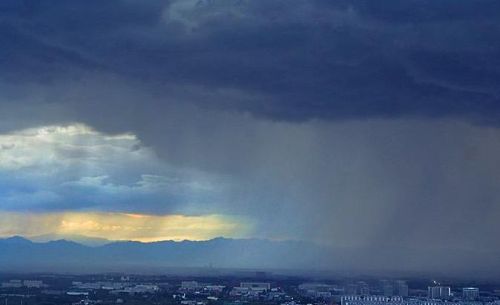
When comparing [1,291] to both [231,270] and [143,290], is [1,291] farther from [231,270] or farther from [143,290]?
[231,270]

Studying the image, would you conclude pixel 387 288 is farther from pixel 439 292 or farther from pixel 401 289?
pixel 439 292

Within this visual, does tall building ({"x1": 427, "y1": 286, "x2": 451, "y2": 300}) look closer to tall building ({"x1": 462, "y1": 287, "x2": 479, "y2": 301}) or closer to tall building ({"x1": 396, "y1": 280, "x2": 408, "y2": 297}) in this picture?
tall building ({"x1": 462, "y1": 287, "x2": 479, "y2": 301})

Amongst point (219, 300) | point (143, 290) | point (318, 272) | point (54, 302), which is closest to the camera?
point (54, 302)

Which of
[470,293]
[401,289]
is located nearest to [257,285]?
[401,289]

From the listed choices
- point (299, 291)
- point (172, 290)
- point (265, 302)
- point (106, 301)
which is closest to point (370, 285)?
point (299, 291)

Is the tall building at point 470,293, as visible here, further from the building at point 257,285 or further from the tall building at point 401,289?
the building at point 257,285

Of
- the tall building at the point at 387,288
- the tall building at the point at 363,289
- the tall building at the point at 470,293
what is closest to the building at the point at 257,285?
the tall building at the point at 363,289
